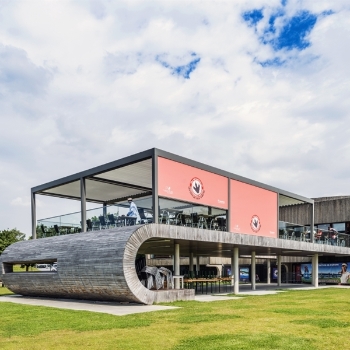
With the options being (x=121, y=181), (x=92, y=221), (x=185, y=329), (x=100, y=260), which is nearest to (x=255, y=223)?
(x=121, y=181)

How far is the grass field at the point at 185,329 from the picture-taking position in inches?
288

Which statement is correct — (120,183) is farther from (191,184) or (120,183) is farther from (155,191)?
(155,191)

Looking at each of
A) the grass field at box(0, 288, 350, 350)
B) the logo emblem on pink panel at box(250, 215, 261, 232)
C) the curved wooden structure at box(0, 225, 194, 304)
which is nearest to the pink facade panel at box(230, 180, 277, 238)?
the logo emblem on pink panel at box(250, 215, 261, 232)

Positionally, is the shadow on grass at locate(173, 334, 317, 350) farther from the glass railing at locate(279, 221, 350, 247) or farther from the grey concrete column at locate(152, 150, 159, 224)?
the glass railing at locate(279, 221, 350, 247)

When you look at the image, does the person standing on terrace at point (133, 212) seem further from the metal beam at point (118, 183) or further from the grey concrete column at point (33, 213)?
the grey concrete column at point (33, 213)

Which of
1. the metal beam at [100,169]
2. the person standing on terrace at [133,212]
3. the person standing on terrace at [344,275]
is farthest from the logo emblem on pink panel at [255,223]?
the person standing on terrace at [344,275]

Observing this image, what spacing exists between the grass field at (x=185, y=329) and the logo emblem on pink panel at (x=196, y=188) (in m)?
5.52

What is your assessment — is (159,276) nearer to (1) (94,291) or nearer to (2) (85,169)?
(1) (94,291)

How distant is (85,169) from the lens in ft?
60.0

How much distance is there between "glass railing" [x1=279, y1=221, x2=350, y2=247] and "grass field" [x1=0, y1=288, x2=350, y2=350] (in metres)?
10.7

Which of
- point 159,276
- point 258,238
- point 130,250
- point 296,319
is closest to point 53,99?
point 130,250

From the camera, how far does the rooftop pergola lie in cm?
1548

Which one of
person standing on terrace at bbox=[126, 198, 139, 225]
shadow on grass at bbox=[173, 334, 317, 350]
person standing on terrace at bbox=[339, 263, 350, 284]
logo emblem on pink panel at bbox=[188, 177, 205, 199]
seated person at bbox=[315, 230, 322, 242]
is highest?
logo emblem on pink panel at bbox=[188, 177, 205, 199]

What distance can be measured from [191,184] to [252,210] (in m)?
5.01
